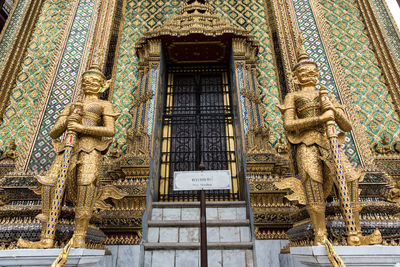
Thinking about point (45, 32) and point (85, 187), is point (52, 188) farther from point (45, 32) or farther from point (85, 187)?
point (45, 32)

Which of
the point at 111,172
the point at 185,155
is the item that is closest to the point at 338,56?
the point at 185,155

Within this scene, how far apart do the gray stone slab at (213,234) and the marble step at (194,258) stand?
248mm

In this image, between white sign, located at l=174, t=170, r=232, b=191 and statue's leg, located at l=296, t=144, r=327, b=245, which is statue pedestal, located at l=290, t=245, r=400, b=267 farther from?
white sign, located at l=174, t=170, r=232, b=191

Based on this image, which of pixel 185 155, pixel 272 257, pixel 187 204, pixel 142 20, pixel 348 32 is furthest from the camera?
pixel 142 20

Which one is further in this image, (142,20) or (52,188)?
(142,20)

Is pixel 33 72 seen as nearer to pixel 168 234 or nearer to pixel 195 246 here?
pixel 168 234

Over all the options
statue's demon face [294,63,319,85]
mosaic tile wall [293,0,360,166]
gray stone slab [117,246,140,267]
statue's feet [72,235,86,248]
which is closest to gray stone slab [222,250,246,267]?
gray stone slab [117,246,140,267]

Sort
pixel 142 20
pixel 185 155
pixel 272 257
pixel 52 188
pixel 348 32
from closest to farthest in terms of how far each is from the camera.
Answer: pixel 52 188 → pixel 272 257 → pixel 185 155 → pixel 348 32 → pixel 142 20

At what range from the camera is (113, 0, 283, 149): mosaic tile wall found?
19.6ft

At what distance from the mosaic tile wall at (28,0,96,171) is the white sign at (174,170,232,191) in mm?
3255

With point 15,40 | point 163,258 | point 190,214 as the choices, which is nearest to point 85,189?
point 163,258

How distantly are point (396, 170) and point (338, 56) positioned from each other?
290 centimetres

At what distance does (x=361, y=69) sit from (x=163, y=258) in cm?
588

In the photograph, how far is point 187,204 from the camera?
5035mm
